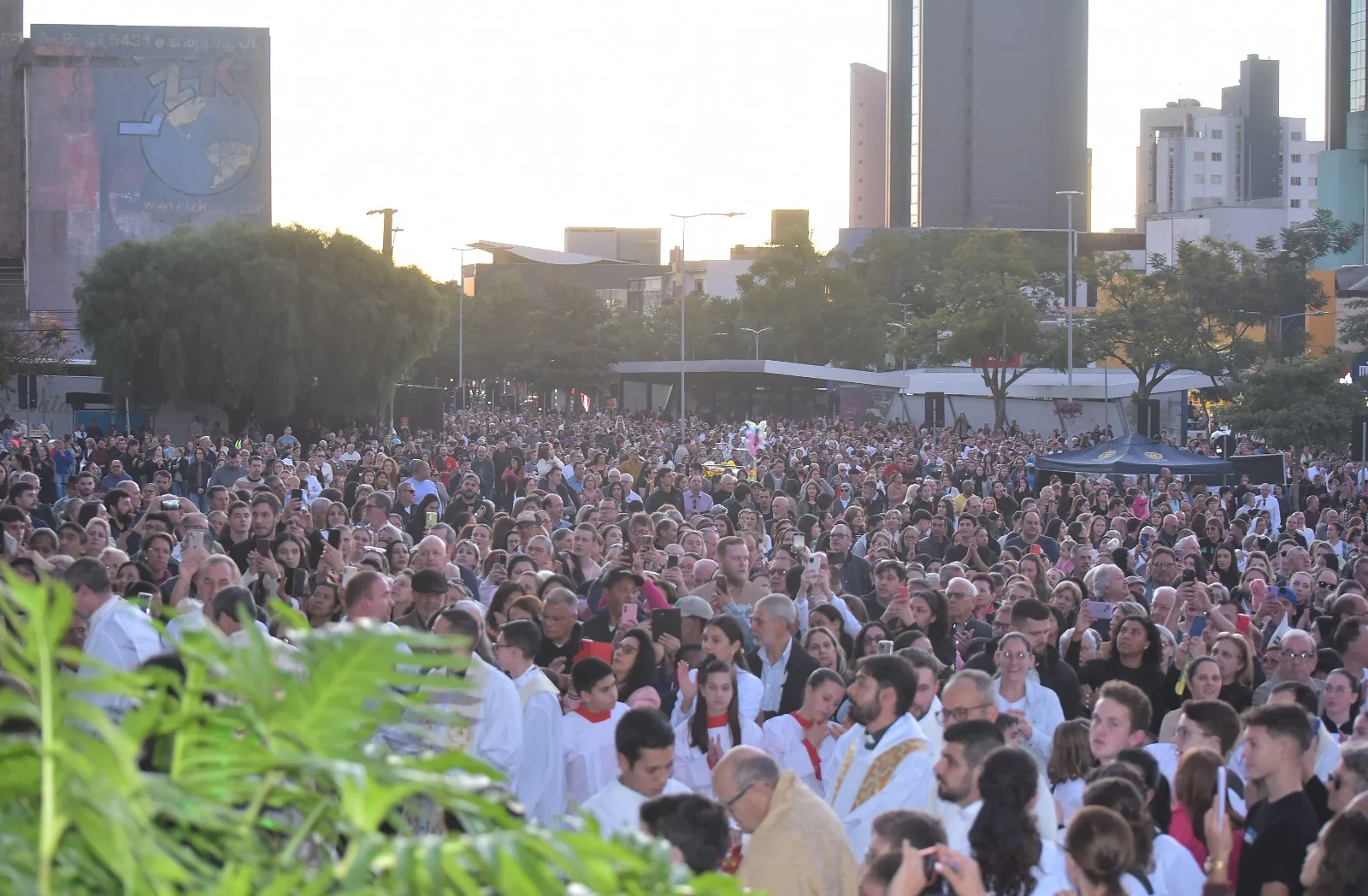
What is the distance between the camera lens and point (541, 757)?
657 centimetres

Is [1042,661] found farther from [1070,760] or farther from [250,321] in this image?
[250,321]

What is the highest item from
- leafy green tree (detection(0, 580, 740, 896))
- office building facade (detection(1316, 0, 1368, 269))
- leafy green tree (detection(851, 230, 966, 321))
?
office building facade (detection(1316, 0, 1368, 269))

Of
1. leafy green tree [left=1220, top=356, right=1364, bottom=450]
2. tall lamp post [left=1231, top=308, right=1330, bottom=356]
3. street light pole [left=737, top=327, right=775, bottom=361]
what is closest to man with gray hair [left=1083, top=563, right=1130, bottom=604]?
leafy green tree [left=1220, top=356, right=1364, bottom=450]

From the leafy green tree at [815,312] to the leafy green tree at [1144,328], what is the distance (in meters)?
24.1

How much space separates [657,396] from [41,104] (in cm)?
3079

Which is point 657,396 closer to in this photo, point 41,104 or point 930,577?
point 41,104

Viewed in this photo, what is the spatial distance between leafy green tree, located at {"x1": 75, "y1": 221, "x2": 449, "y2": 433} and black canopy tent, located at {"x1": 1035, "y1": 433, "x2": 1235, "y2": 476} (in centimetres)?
2891

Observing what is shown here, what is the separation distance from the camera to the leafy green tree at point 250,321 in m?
46.4

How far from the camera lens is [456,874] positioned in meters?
1.37

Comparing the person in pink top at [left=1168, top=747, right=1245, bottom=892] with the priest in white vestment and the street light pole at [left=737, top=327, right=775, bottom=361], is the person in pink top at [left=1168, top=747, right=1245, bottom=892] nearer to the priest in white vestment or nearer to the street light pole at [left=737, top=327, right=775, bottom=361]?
the priest in white vestment

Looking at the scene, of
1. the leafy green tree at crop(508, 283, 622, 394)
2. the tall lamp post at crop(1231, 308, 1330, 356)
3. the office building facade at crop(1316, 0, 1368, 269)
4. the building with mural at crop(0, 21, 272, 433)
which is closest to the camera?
the tall lamp post at crop(1231, 308, 1330, 356)

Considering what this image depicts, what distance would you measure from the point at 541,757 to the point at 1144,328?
50783mm

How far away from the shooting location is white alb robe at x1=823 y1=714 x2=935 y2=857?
19.1 ft

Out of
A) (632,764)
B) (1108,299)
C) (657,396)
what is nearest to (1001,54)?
(657,396)
